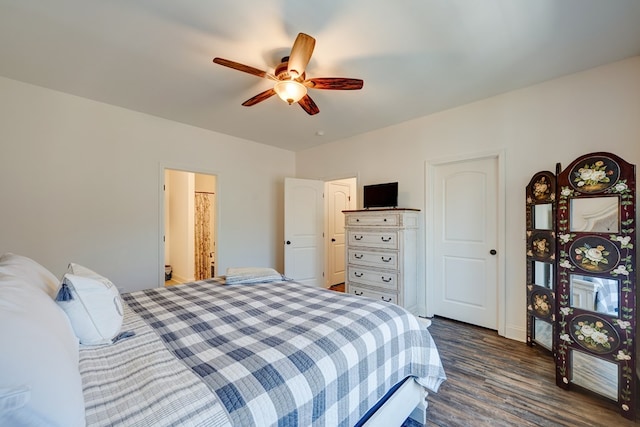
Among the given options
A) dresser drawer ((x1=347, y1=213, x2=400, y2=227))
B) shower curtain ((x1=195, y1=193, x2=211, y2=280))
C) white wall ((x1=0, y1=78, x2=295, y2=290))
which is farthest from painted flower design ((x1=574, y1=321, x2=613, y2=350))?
shower curtain ((x1=195, y1=193, x2=211, y2=280))

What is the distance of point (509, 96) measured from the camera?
9.29 feet

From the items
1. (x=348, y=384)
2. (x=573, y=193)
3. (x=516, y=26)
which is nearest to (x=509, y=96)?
(x=516, y=26)

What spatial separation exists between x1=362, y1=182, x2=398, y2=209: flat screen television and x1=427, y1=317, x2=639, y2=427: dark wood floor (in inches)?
69.6

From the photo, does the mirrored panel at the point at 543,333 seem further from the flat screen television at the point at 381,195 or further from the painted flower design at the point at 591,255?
the flat screen television at the point at 381,195

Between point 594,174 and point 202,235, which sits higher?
point 594,174

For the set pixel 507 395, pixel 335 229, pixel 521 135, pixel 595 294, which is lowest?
pixel 507 395

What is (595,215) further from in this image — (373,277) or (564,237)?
(373,277)

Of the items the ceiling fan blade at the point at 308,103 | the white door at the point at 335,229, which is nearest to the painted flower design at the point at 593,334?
the ceiling fan blade at the point at 308,103

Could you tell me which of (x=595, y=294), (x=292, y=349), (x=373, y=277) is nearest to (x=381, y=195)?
(x=373, y=277)

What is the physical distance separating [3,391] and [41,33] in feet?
Result: 8.49

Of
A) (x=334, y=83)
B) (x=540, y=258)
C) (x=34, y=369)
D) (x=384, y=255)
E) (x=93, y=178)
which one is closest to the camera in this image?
(x=34, y=369)

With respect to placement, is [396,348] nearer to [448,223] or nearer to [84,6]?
[448,223]

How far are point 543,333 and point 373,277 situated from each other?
1.72m

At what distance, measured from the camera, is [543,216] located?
8.20 ft
